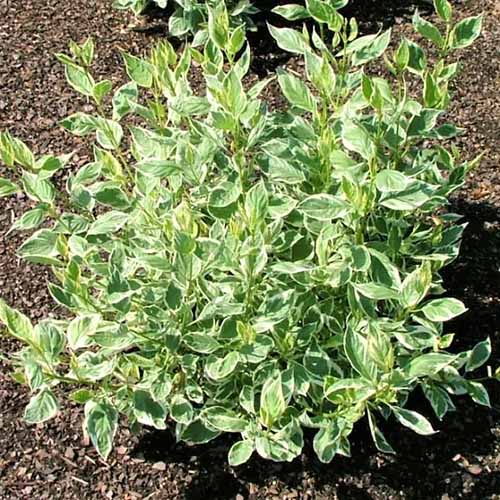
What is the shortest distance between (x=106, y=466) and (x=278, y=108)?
1.79 metres

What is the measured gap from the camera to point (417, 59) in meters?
2.59

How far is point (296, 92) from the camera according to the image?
8.19ft

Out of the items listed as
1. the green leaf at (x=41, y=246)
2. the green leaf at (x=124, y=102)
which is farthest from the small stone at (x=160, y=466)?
the green leaf at (x=124, y=102)

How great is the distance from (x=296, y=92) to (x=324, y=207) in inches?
15.3

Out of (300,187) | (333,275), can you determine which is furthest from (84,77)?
(333,275)

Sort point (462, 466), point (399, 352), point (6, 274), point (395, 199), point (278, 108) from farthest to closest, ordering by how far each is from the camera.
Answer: point (278, 108), point (6, 274), point (462, 466), point (399, 352), point (395, 199)

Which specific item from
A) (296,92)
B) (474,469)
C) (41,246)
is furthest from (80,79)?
(474,469)

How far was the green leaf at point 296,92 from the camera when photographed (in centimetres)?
248

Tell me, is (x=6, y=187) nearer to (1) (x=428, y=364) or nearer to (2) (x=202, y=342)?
(2) (x=202, y=342)

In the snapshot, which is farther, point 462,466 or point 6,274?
point 6,274

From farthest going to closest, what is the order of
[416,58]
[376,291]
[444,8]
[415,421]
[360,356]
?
[416,58] < [444,8] < [415,421] < [376,291] < [360,356]

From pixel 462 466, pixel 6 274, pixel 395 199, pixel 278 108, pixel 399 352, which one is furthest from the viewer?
pixel 278 108

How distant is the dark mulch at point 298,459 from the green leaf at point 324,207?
32.8 inches

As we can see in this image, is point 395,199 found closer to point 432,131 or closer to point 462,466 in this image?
point 432,131
